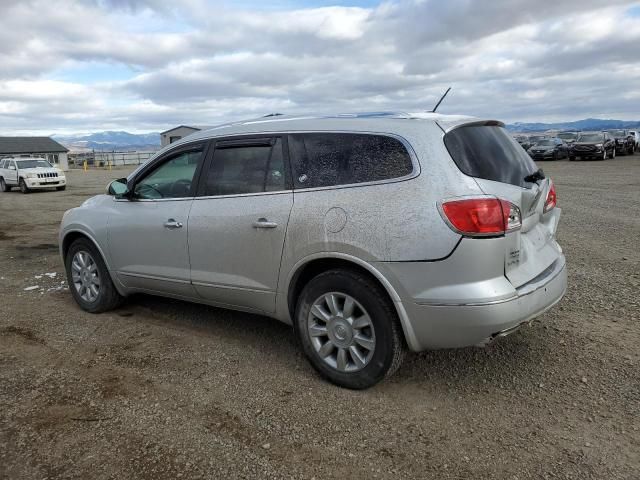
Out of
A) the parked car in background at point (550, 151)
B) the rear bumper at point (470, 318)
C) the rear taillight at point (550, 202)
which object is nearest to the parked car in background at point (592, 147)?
the parked car in background at point (550, 151)

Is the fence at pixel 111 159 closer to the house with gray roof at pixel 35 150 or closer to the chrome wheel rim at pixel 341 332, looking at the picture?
the house with gray roof at pixel 35 150

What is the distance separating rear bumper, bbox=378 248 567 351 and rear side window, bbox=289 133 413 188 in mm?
840

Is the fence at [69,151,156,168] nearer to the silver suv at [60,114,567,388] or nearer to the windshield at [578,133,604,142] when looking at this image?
the windshield at [578,133,604,142]

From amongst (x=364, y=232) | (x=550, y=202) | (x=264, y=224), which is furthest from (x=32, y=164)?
(x=550, y=202)

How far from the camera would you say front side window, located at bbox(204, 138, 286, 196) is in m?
3.84

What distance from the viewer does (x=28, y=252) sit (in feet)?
28.5

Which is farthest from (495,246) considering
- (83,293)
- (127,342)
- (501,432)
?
(83,293)

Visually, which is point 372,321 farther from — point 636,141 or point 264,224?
point 636,141

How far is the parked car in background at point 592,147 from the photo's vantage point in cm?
3281

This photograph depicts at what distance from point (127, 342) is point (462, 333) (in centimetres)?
286

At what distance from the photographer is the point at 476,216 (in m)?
2.99

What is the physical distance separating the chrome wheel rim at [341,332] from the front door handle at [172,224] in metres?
1.43

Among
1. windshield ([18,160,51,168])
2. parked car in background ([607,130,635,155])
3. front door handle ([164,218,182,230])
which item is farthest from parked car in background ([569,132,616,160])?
front door handle ([164,218,182,230])

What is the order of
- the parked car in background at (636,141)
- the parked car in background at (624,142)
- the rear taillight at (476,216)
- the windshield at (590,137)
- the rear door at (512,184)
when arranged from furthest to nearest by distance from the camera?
1. the parked car in background at (636,141)
2. the parked car in background at (624,142)
3. the windshield at (590,137)
4. the rear door at (512,184)
5. the rear taillight at (476,216)
